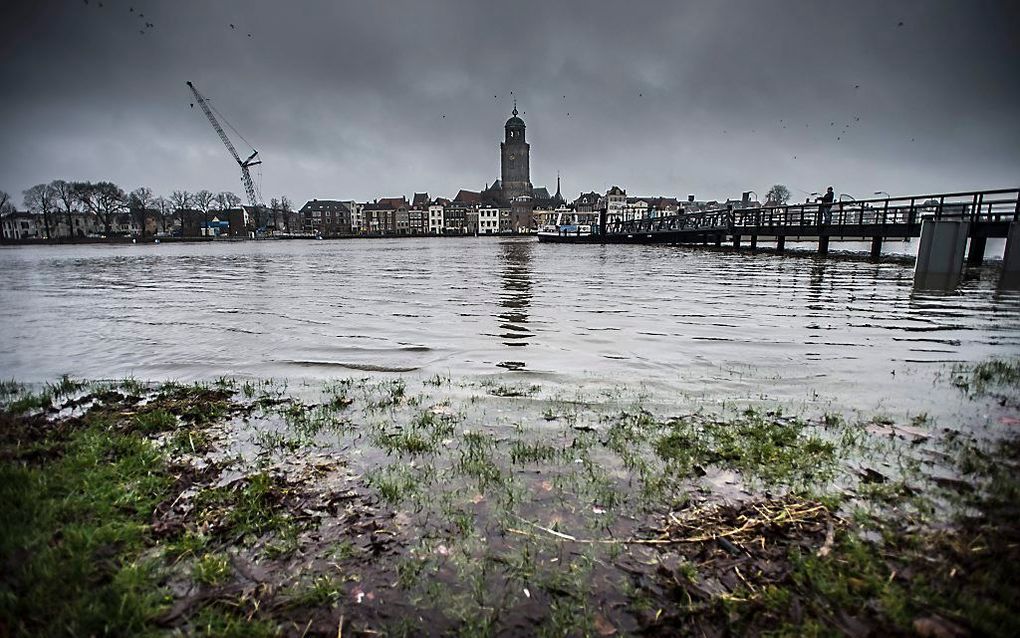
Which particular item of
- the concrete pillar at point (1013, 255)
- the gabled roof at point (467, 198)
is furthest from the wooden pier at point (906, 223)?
the gabled roof at point (467, 198)

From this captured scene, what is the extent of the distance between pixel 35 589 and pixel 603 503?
2880mm

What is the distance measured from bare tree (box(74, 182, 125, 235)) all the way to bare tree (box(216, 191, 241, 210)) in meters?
33.4

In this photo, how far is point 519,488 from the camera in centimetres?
345

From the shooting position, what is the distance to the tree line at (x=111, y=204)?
3492 inches

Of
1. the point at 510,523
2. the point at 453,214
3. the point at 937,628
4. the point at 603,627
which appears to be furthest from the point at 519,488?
the point at 453,214

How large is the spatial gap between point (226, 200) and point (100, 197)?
4849cm

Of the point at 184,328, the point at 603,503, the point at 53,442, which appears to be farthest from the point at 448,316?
the point at 603,503

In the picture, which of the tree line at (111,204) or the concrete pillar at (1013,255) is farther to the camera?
the tree line at (111,204)

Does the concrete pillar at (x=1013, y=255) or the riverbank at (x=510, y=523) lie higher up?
the concrete pillar at (x=1013, y=255)

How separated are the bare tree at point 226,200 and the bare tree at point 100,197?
33.4 m

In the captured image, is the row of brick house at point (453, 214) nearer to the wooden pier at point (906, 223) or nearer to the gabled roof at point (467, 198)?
the gabled roof at point (467, 198)

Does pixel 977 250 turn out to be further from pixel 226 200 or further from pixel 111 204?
pixel 226 200

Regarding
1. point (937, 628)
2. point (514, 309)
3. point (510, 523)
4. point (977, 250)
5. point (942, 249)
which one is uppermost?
point (942, 249)

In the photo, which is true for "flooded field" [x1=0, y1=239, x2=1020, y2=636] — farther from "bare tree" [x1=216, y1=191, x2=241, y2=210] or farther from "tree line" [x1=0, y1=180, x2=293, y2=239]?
"bare tree" [x1=216, y1=191, x2=241, y2=210]
